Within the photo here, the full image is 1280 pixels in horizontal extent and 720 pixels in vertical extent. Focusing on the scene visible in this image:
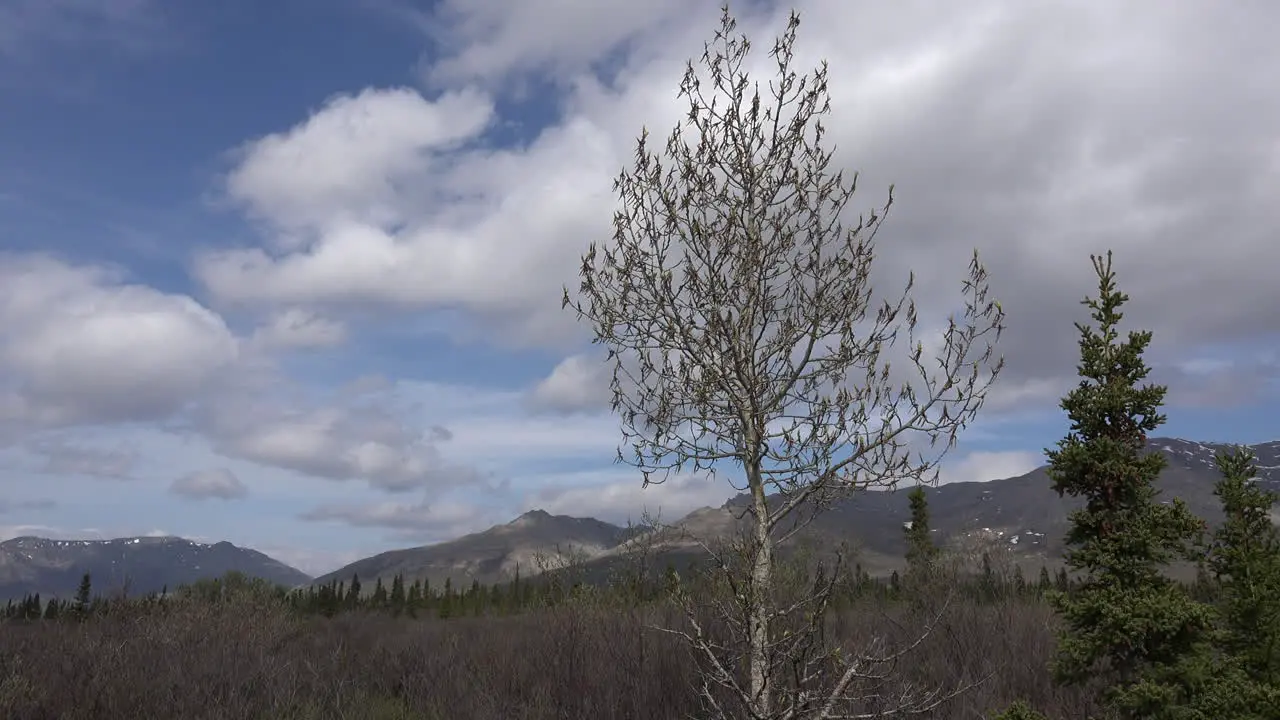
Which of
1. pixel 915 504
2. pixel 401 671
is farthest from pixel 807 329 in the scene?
pixel 915 504

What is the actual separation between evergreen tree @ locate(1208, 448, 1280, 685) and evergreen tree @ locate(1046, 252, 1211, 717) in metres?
1.98

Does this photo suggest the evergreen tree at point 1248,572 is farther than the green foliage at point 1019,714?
Yes

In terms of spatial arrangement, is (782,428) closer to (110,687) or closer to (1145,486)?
Result: (1145,486)

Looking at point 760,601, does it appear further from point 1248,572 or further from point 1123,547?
point 1248,572

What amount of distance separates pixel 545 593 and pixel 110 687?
12.5 meters

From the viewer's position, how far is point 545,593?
2591 centimetres

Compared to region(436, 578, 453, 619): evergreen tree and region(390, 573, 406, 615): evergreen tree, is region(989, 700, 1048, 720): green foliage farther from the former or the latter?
region(390, 573, 406, 615): evergreen tree

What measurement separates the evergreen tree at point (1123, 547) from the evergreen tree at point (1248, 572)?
6.49 feet

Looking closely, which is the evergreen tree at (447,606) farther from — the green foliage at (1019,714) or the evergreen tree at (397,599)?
the green foliage at (1019,714)

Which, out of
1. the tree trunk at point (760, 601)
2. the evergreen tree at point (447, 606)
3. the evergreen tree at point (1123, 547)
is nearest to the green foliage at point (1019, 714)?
the evergreen tree at point (1123, 547)

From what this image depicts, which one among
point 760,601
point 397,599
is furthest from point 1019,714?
point 397,599

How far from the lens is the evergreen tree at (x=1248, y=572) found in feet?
36.4

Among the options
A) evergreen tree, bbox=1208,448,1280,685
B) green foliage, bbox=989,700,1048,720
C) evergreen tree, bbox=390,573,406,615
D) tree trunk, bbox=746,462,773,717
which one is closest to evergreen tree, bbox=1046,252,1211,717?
green foliage, bbox=989,700,1048,720

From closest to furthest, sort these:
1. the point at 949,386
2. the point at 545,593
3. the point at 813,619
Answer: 1. the point at 813,619
2. the point at 949,386
3. the point at 545,593
